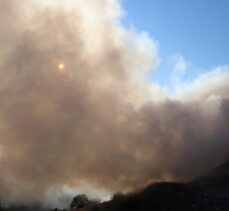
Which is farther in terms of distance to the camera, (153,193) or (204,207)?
(153,193)

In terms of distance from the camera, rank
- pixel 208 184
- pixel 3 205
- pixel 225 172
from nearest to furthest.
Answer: pixel 208 184
pixel 225 172
pixel 3 205

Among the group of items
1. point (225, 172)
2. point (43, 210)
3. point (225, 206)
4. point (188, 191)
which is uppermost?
point (43, 210)

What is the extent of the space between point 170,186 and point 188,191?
2395mm

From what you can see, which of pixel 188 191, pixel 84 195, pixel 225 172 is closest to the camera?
pixel 188 191

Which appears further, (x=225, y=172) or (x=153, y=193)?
(x=225, y=172)

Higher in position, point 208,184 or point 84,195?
point 84,195

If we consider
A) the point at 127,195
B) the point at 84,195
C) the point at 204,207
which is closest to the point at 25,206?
the point at 84,195

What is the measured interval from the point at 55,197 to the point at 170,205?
3125 inches

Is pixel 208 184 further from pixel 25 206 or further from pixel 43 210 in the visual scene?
pixel 25 206

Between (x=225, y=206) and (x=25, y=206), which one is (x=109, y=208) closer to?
(x=225, y=206)

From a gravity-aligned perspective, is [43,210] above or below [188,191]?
above

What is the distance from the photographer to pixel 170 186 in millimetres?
52188

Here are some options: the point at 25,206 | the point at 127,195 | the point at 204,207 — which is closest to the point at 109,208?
the point at 127,195

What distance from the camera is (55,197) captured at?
403ft
